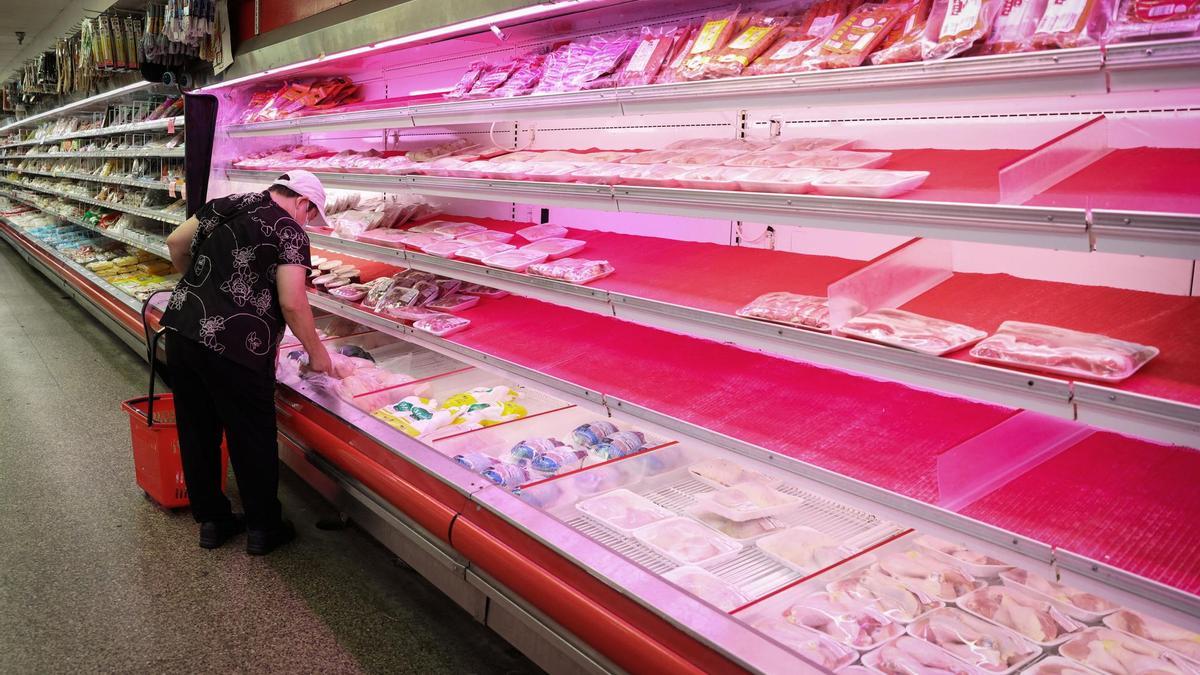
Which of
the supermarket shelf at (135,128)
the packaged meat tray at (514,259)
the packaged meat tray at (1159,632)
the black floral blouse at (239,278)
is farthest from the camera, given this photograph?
the supermarket shelf at (135,128)

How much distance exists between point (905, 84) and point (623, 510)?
4.88 ft

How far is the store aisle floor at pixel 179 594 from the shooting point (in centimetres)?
274

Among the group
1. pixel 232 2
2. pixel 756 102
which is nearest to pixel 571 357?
pixel 756 102

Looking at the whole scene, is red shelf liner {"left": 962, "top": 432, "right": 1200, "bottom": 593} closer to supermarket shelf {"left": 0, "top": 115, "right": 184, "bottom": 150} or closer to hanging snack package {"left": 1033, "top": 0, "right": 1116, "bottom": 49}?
hanging snack package {"left": 1033, "top": 0, "right": 1116, "bottom": 49}

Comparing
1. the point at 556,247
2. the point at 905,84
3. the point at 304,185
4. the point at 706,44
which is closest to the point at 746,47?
the point at 706,44

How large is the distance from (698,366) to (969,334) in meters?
1.00

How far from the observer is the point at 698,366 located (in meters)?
2.58

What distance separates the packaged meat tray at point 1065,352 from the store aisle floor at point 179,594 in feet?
6.15

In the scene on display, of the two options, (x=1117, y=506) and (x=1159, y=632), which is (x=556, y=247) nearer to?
(x=1117, y=506)

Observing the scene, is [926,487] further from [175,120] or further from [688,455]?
[175,120]

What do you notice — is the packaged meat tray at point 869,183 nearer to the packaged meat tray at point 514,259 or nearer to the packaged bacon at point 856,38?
the packaged bacon at point 856,38

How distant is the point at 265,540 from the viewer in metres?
3.43

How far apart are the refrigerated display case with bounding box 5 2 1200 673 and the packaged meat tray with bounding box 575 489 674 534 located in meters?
0.01

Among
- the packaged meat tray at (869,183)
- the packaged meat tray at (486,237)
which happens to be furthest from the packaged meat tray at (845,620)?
the packaged meat tray at (486,237)
